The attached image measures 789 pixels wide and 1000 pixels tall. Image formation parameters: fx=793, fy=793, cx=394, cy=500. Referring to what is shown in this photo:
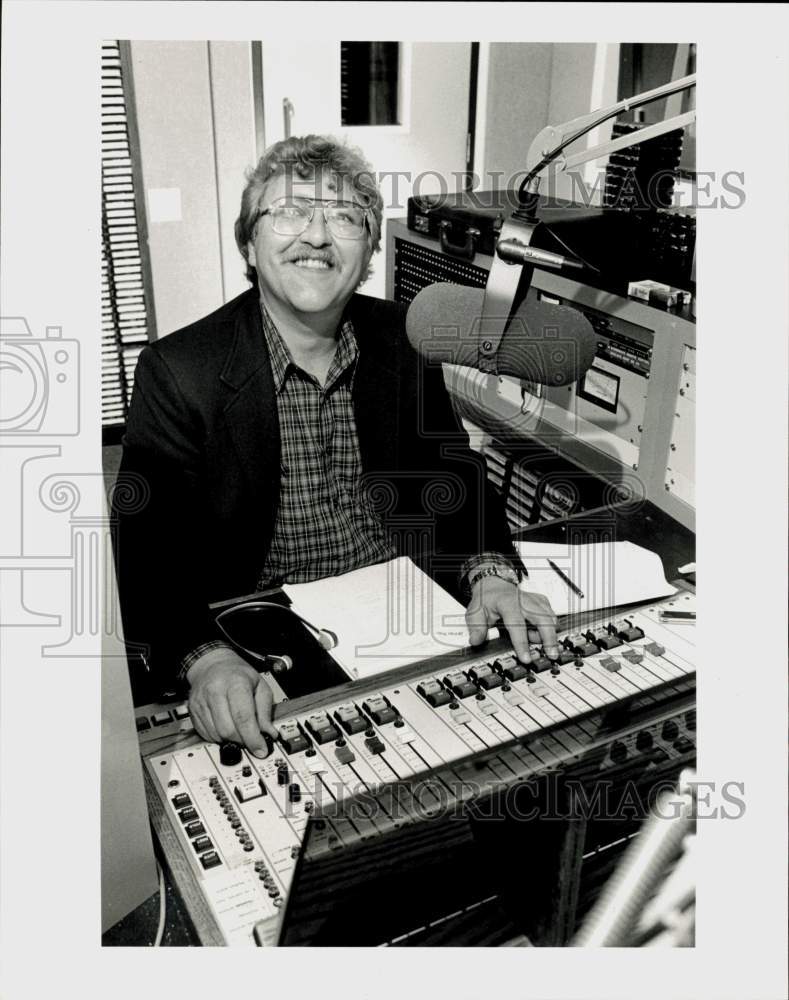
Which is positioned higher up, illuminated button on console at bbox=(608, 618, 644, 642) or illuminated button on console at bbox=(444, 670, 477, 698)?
illuminated button on console at bbox=(608, 618, 644, 642)

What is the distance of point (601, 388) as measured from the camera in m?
1.34

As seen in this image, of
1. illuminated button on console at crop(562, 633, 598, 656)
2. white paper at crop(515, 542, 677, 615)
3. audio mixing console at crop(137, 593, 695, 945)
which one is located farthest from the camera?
white paper at crop(515, 542, 677, 615)

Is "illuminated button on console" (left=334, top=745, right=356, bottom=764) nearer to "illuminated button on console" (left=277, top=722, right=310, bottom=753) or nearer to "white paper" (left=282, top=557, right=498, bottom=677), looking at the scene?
"illuminated button on console" (left=277, top=722, right=310, bottom=753)

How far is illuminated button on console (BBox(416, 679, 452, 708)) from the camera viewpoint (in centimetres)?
78

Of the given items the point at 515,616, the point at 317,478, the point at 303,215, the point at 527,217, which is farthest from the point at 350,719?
the point at 303,215

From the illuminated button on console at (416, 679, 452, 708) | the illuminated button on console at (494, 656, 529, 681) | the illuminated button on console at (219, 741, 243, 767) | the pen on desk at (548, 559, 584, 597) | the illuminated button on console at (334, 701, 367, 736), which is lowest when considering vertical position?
the illuminated button on console at (219, 741, 243, 767)

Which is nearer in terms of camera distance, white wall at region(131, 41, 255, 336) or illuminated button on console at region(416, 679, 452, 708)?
illuminated button on console at region(416, 679, 452, 708)

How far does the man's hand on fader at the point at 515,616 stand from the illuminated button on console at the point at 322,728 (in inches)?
8.3

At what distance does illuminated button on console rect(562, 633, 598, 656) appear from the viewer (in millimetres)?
857

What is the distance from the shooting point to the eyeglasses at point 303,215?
119 centimetres

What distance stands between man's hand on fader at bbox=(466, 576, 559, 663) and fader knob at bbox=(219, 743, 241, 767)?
0.29m

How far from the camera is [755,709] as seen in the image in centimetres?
76

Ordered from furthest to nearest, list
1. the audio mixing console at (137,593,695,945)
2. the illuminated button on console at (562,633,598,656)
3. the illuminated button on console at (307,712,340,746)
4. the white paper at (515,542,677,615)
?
1. the white paper at (515,542,677,615)
2. the illuminated button on console at (562,633,598,656)
3. the illuminated button on console at (307,712,340,746)
4. the audio mixing console at (137,593,695,945)

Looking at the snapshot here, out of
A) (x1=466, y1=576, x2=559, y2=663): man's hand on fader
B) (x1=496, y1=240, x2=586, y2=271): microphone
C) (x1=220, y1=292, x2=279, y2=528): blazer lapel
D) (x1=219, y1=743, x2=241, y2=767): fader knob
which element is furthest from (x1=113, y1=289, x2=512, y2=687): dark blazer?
(x1=496, y1=240, x2=586, y2=271): microphone
